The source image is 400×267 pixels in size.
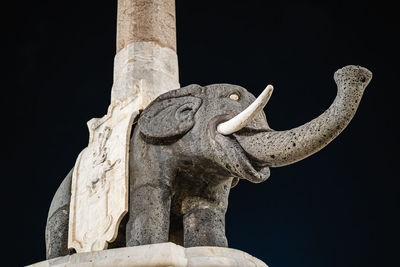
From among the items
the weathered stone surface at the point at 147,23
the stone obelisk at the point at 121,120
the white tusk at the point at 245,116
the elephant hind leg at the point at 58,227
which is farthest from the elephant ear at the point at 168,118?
the weathered stone surface at the point at 147,23

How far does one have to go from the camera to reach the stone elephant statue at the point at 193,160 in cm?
455

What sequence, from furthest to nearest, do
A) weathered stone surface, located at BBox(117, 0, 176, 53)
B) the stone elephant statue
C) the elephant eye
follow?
weathered stone surface, located at BBox(117, 0, 176, 53) → the elephant eye → the stone elephant statue

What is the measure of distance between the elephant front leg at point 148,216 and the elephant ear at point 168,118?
35cm

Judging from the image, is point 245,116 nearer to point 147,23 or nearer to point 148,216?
point 148,216

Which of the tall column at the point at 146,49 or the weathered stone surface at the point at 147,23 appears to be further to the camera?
the weathered stone surface at the point at 147,23

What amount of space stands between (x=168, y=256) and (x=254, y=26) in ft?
26.7

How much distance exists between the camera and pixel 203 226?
480 centimetres

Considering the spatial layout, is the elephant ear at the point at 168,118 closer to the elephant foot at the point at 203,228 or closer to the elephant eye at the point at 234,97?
the elephant eye at the point at 234,97

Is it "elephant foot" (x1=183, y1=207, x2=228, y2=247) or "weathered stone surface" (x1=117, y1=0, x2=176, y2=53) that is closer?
"elephant foot" (x1=183, y1=207, x2=228, y2=247)

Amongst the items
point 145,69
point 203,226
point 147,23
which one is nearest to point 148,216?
point 203,226

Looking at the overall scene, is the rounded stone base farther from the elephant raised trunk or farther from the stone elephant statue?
the elephant raised trunk

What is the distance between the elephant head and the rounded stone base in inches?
20.3

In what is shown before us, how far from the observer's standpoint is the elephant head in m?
4.19

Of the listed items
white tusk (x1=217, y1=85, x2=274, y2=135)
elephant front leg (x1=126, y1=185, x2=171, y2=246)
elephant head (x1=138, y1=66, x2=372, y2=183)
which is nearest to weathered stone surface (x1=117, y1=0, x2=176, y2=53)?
elephant head (x1=138, y1=66, x2=372, y2=183)
